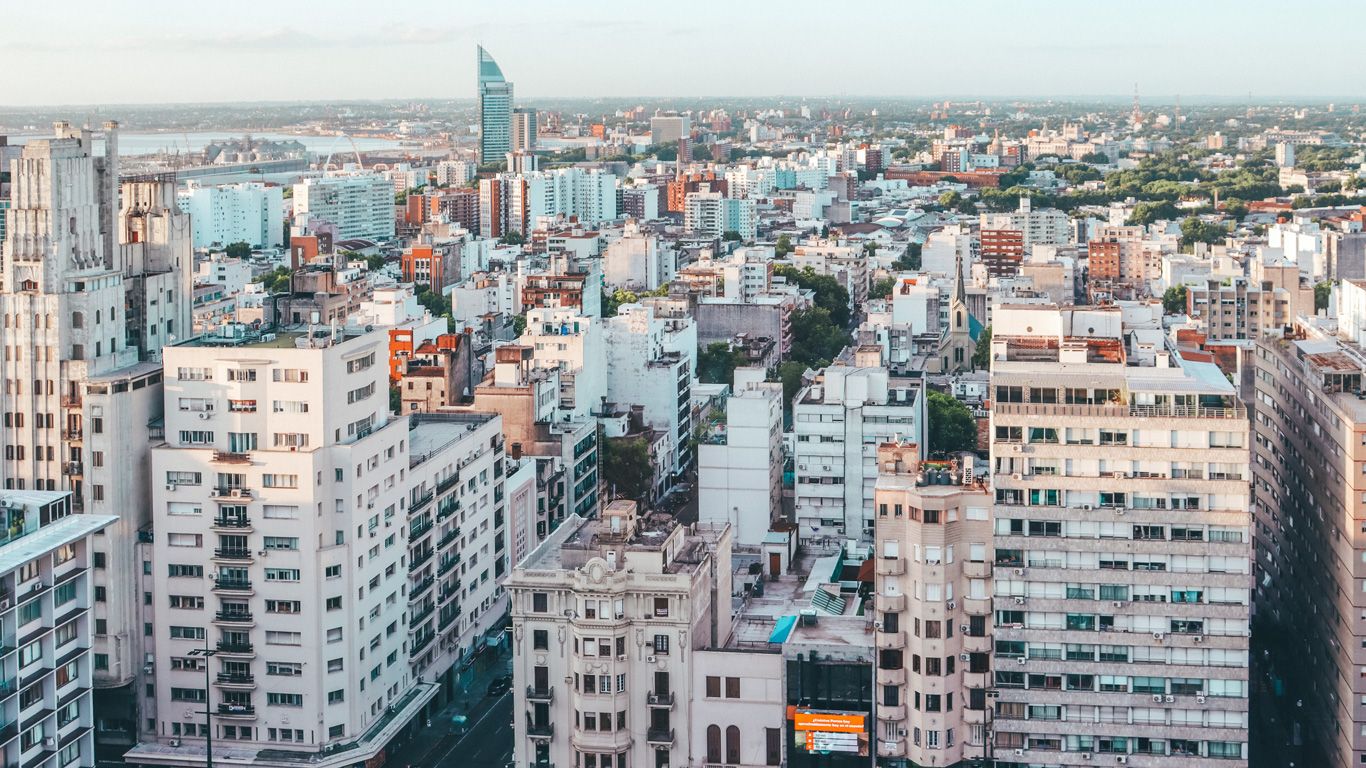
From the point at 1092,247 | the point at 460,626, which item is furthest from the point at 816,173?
the point at 460,626

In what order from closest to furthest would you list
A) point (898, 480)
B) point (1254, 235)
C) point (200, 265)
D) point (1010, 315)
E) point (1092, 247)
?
point (898, 480) → point (1010, 315) → point (200, 265) → point (1092, 247) → point (1254, 235)

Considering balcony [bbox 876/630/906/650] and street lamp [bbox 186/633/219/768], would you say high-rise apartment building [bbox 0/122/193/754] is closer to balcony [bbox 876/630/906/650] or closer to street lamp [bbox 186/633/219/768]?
street lamp [bbox 186/633/219/768]

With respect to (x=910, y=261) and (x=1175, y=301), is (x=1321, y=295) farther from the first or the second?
(x=910, y=261)

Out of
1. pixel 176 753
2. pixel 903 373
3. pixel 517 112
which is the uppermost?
pixel 517 112

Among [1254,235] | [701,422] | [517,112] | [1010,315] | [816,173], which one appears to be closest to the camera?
[1010,315]

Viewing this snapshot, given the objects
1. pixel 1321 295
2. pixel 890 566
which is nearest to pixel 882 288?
pixel 1321 295

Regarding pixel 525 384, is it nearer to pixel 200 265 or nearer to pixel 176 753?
pixel 176 753
